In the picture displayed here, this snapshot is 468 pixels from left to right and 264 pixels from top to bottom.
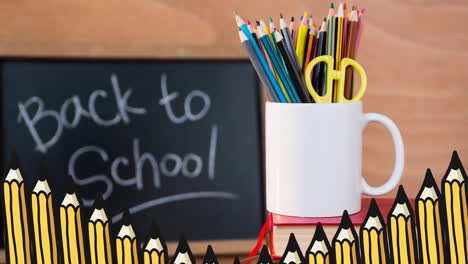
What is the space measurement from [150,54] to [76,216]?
370 millimetres

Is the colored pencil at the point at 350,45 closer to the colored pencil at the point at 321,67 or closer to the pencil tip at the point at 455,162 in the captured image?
the colored pencil at the point at 321,67

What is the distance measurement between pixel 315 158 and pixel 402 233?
10 cm

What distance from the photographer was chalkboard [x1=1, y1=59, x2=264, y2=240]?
0.64 meters

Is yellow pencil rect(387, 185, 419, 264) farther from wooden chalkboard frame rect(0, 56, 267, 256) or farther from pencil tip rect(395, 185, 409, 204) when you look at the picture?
wooden chalkboard frame rect(0, 56, 267, 256)

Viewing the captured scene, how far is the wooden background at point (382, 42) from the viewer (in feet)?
2.19

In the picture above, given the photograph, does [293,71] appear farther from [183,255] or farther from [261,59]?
[183,255]

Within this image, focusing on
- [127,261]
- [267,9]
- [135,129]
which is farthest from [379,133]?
[127,261]

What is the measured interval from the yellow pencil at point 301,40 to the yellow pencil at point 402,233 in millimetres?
154

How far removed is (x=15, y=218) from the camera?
0.33 metres

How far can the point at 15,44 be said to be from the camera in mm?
645

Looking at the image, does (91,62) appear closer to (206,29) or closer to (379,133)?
(206,29)

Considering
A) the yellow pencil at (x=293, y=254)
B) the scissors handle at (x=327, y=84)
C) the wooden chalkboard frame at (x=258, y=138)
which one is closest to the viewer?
the yellow pencil at (x=293, y=254)

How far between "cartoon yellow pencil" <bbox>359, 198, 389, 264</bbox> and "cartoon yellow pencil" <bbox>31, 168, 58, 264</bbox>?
0.65ft

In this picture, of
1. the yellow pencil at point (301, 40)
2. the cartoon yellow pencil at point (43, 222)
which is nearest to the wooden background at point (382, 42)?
the yellow pencil at point (301, 40)
